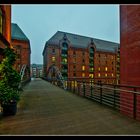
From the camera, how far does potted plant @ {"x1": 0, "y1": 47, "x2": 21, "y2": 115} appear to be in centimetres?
623

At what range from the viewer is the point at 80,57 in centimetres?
6209

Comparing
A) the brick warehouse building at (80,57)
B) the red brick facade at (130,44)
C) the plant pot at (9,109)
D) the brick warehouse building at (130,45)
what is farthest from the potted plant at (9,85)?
Answer: the brick warehouse building at (80,57)

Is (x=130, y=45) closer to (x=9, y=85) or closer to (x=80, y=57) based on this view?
(x=9, y=85)

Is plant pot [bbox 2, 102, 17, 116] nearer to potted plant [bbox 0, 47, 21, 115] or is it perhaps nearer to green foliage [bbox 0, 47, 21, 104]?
potted plant [bbox 0, 47, 21, 115]

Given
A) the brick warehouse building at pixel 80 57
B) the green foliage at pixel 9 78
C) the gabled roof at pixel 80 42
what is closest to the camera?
the green foliage at pixel 9 78

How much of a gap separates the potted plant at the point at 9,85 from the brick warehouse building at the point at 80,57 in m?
47.4

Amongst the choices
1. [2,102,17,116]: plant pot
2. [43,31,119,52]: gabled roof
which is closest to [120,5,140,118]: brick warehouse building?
[2,102,17,116]: plant pot

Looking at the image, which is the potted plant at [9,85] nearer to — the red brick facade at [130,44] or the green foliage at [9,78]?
the green foliage at [9,78]

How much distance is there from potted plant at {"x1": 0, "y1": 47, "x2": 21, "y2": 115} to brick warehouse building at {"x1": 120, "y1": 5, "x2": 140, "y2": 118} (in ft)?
20.3

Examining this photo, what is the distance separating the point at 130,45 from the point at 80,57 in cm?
5073

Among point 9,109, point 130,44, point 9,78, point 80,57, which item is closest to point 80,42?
point 80,57

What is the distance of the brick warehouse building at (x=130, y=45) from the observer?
10750mm

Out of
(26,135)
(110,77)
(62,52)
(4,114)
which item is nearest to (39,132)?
(26,135)
